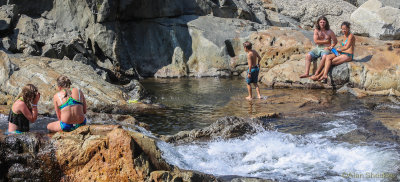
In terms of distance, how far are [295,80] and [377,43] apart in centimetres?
400

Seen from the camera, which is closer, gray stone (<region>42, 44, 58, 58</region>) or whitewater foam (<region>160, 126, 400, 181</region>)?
whitewater foam (<region>160, 126, 400, 181</region>)

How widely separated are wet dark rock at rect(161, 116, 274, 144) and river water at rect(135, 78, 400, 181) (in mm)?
229

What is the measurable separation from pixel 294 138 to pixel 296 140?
99mm

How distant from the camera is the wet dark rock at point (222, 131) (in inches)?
314

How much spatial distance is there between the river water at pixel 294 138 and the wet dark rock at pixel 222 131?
0.65 feet

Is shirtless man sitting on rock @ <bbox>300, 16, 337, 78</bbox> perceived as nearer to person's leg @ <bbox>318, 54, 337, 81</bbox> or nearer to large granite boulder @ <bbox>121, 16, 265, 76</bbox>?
person's leg @ <bbox>318, 54, 337, 81</bbox>

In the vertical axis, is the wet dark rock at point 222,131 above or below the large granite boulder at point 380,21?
below

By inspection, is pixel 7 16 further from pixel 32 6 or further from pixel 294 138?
pixel 294 138

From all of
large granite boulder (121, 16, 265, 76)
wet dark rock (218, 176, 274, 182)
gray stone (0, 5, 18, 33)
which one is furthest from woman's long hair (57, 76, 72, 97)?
large granite boulder (121, 16, 265, 76)

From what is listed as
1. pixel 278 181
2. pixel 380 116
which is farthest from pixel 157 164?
pixel 380 116

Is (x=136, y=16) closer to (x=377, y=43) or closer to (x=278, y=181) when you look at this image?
(x=377, y=43)

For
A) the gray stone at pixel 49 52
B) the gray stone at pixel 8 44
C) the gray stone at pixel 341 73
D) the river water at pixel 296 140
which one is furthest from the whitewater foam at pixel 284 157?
the gray stone at pixel 8 44

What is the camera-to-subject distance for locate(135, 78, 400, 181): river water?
6375 millimetres

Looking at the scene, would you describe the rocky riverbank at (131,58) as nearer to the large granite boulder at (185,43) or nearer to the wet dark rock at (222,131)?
the large granite boulder at (185,43)
